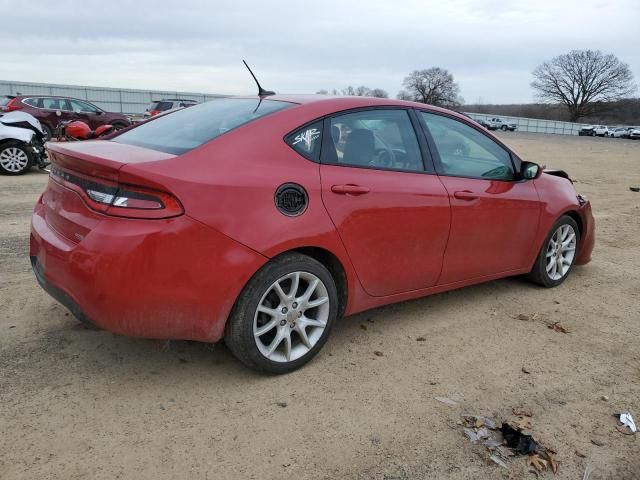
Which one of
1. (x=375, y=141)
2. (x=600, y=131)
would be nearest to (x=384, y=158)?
(x=375, y=141)

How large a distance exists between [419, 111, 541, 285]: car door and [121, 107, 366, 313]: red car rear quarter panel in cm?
107

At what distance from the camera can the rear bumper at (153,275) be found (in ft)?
8.76

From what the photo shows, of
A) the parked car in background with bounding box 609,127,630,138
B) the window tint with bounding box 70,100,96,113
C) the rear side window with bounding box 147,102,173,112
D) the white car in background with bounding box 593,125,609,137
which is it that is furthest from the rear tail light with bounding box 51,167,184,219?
the white car in background with bounding box 593,125,609,137

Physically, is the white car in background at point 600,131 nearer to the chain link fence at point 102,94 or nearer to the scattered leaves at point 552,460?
the chain link fence at point 102,94

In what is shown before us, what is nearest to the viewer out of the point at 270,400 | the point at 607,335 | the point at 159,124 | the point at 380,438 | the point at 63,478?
the point at 63,478

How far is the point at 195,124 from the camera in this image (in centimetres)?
345

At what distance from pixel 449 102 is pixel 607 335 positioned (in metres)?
87.1

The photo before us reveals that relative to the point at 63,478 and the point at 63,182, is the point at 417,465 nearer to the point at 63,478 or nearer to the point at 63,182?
the point at 63,478

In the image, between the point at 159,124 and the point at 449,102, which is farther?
the point at 449,102

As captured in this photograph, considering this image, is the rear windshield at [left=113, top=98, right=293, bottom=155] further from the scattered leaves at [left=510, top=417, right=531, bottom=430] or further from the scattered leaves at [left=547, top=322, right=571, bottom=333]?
the scattered leaves at [left=547, top=322, right=571, bottom=333]

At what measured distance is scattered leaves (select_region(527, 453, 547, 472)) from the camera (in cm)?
256

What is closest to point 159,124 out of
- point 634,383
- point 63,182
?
point 63,182

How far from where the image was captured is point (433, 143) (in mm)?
3916

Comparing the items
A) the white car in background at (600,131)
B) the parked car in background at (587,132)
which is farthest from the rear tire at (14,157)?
the white car in background at (600,131)
